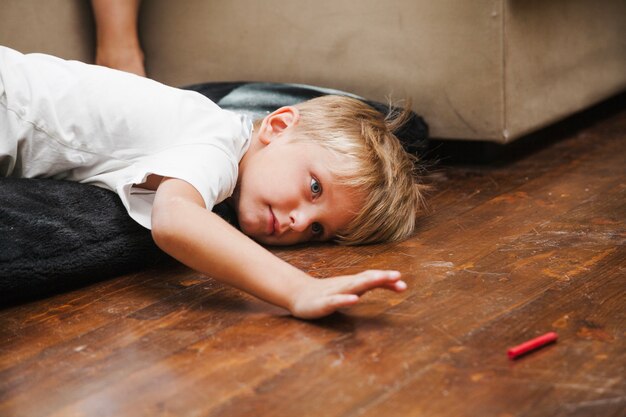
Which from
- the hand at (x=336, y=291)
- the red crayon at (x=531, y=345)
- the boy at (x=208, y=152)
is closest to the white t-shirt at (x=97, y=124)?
the boy at (x=208, y=152)

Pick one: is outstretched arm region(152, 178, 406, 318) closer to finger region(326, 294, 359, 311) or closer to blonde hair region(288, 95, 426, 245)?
finger region(326, 294, 359, 311)

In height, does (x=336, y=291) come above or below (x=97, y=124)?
below

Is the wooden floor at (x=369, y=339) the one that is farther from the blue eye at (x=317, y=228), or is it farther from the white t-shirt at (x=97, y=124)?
the white t-shirt at (x=97, y=124)

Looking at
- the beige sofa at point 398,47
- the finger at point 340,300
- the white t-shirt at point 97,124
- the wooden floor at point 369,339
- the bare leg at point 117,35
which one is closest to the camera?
the wooden floor at point 369,339

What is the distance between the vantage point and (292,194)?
106 centimetres

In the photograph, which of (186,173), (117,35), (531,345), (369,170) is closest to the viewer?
(531,345)

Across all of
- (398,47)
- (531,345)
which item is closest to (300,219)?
(531,345)

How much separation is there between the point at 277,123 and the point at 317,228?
0.16 metres

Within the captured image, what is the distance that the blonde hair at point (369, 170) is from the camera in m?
1.09

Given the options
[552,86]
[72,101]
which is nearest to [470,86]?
[552,86]

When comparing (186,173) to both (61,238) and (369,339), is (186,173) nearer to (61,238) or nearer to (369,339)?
(61,238)

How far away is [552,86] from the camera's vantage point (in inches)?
63.9

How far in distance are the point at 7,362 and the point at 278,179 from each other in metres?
0.41

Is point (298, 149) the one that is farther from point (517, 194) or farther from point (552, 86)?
point (552, 86)
